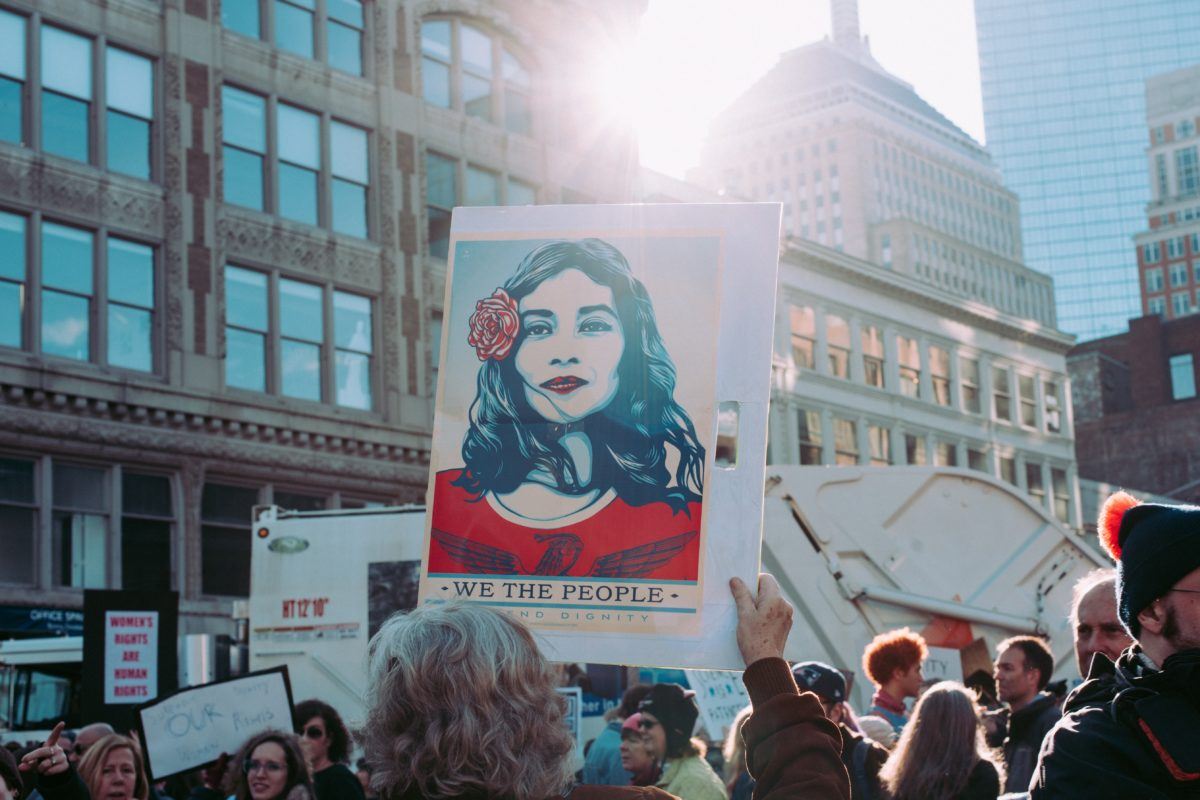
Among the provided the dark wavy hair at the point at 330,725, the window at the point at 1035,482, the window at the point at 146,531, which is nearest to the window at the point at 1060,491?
the window at the point at 1035,482

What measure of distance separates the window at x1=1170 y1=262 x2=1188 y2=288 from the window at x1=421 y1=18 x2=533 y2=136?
117 metres

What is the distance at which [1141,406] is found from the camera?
227ft

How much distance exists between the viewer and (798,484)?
11.7 m

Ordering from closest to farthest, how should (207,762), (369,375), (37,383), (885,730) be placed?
(885,730) < (207,762) < (37,383) < (369,375)

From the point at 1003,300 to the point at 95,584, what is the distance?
137 metres

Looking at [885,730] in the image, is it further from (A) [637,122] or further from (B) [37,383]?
(A) [637,122]

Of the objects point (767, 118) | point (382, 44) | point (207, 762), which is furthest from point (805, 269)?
point (767, 118)

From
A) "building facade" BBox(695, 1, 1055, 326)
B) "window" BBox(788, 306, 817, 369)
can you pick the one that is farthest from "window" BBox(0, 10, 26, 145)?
"building facade" BBox(695, 1, 1055, 326)

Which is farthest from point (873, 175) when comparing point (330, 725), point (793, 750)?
point (793, 750)

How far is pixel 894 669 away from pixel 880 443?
35.4 meters

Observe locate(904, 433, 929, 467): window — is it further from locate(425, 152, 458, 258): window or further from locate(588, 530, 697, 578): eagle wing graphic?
locate(588, 530, 697, 578): eagle wing graphic

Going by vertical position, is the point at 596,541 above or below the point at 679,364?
below

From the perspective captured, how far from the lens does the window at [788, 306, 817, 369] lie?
1580 inches

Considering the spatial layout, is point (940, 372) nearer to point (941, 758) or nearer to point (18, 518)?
point (18, 518)
